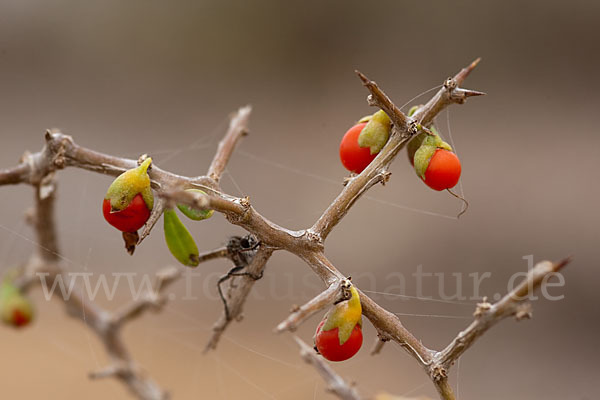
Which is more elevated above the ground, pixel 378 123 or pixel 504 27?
pixel 504 27

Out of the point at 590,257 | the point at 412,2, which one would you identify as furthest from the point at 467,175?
the point at 412,2

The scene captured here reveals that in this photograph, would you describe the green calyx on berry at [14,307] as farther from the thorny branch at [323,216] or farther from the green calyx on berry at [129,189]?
the green calyx on berry at [129,189]

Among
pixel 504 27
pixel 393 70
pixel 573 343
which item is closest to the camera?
pixel 573 343

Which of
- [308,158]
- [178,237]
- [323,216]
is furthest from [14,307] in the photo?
[308,158]

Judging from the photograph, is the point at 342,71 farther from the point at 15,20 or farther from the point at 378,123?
→ the point at 378,123

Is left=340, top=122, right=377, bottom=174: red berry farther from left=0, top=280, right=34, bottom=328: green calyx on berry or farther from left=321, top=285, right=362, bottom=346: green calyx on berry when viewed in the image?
left=0, top=280, right=34, bottom=328: green calyx on berry

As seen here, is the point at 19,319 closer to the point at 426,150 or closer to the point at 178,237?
the point at 178,237

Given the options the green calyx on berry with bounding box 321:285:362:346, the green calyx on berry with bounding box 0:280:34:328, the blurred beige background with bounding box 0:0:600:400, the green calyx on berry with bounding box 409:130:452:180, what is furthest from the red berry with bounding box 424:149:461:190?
the blurred beige background with bounding box 0:0:600:400
